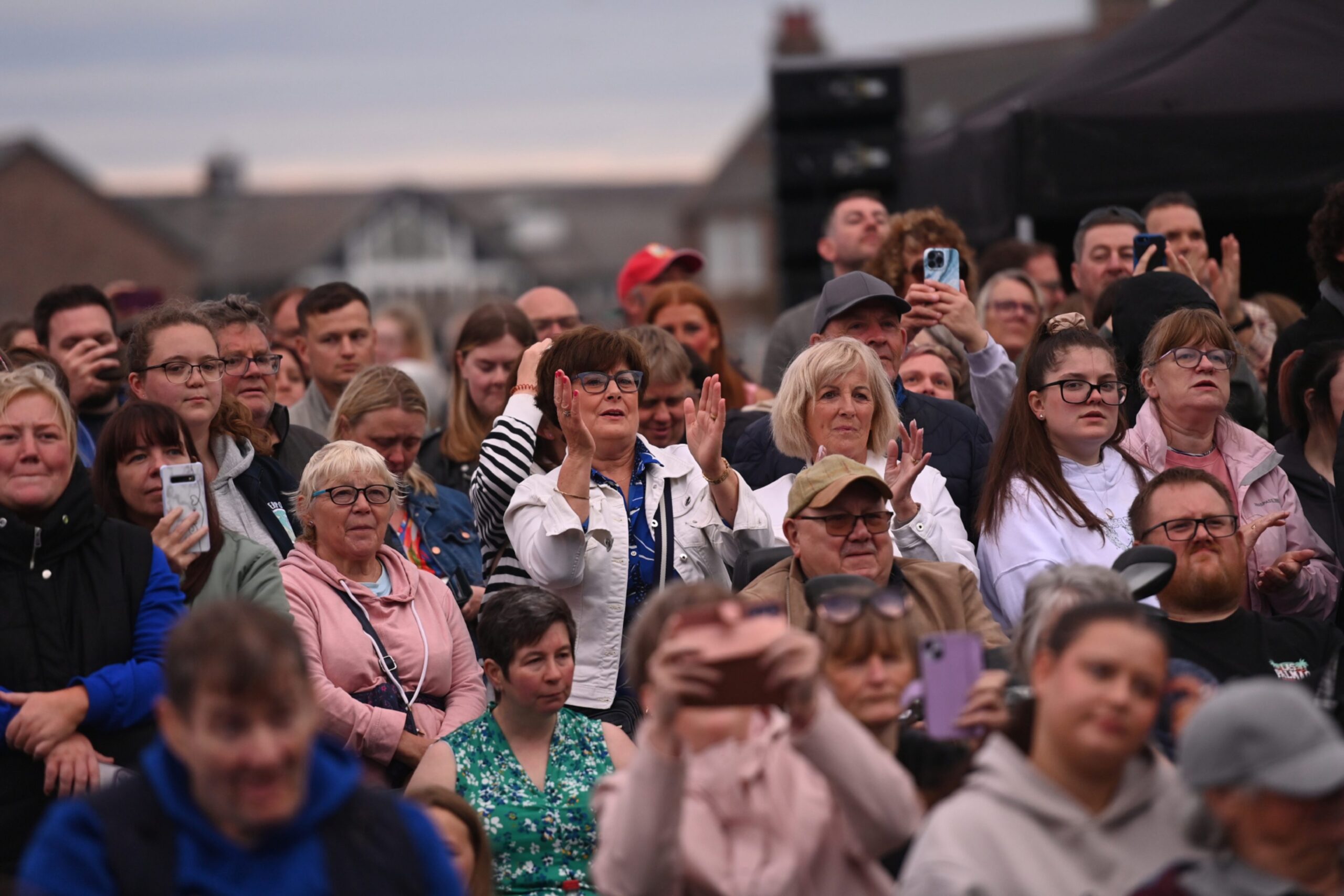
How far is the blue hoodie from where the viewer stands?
106 inches

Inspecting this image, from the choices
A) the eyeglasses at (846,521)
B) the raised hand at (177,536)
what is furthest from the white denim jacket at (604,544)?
the raised hand at (177,536)

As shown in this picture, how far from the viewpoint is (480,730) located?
4.37 meters

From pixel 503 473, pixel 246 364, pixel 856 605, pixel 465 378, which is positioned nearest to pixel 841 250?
pixel 465 378

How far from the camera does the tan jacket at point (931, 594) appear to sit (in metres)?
4.09

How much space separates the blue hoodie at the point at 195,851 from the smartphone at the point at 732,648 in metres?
0.65

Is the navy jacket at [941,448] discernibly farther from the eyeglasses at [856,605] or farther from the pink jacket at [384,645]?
the eyeglasses at [856,605]

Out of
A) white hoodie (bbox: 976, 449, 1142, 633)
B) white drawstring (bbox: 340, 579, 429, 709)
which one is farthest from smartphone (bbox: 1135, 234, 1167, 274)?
white drawstring (bbox: 340, 579, 429, 709)

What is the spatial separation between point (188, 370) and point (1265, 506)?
3.30 metres

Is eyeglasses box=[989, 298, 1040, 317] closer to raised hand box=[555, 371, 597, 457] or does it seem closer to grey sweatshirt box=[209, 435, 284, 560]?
raised hand box=[555, 371, 597, 457]

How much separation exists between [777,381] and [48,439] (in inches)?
133

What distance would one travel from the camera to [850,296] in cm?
554

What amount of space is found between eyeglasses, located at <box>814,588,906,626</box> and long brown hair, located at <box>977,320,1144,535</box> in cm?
150

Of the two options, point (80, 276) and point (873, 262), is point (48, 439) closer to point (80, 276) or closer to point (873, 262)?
point (873, 262)

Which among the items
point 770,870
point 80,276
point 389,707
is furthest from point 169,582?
point 80,276
